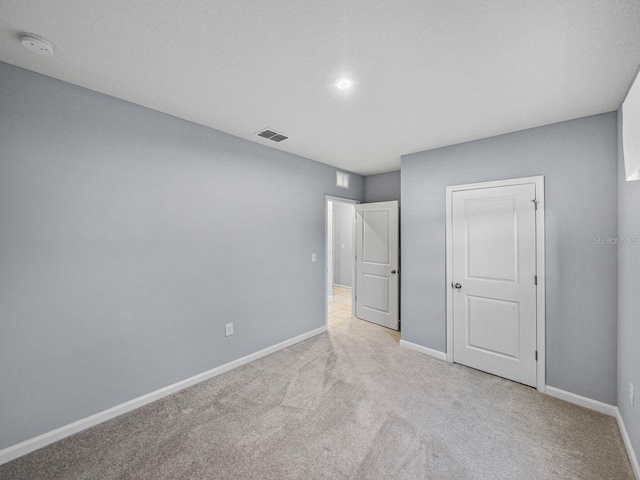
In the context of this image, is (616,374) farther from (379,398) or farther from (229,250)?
(229,250)

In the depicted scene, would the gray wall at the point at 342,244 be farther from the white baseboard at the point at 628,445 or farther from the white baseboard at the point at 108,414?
the white baseboard at the point at 628,445

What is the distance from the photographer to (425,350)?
3.38 metres

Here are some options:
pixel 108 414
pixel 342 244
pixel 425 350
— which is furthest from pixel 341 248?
pixel 108 414

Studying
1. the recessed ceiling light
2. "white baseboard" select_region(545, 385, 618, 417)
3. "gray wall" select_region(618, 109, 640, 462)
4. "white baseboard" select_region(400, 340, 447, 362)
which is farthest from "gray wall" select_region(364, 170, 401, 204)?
"white baseboard" select_region(545, 385, 618, 417)

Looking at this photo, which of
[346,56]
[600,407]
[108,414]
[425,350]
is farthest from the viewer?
[425,350]

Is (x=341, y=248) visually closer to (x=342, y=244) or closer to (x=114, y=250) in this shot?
(x=342, y=244)

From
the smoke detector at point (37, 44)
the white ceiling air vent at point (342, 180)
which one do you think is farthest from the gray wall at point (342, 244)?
the smoke detector at point (37, 44)

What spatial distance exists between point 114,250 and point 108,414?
50.8 inches

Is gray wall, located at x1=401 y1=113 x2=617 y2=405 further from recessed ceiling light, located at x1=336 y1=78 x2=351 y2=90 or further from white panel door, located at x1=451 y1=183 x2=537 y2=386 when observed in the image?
recessed ceiling light, located at x1=336 y1=78 x2=351 y2=90

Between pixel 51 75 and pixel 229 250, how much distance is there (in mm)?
1862

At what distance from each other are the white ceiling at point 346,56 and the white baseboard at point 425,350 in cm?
257

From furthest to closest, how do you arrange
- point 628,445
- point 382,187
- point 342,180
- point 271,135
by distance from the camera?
point 382,187 → point 342,180 → point 271,135 → point 628,445

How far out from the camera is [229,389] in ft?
8.50

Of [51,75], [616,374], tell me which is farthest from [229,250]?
[616,374]
